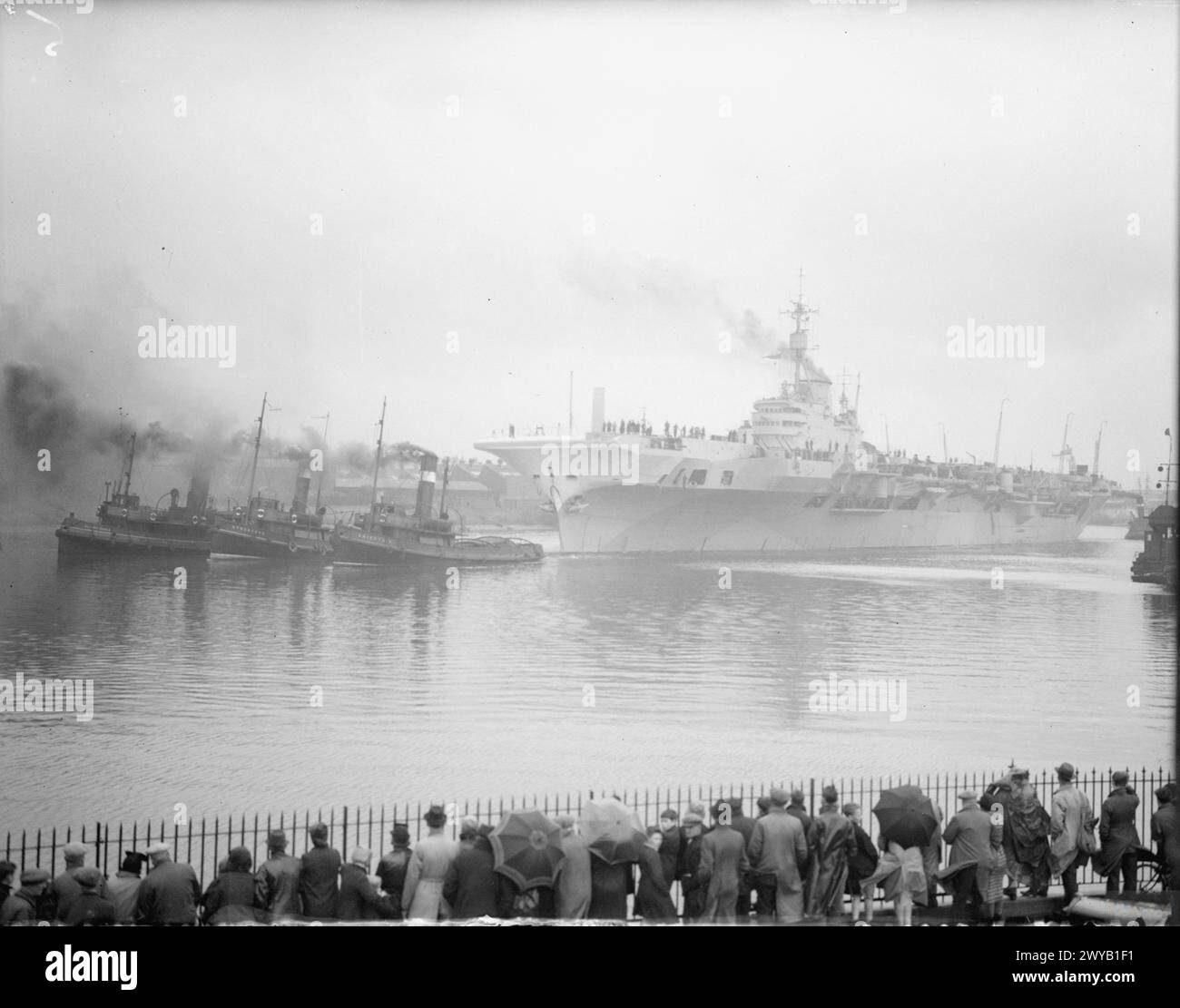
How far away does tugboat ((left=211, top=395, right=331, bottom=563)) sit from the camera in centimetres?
1274

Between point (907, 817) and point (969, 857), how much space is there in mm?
432

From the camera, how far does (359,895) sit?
4.32 metres

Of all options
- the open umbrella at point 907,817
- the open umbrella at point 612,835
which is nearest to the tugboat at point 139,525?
the open umbrella at point 612,835

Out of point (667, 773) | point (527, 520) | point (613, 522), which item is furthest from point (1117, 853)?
point (613, 522)

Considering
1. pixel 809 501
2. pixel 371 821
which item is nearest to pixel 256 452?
pixel 371 821

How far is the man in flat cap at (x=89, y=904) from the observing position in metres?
4.21

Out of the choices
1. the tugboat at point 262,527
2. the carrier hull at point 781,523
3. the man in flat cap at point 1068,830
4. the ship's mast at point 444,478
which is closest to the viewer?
the man in flat cap at point 1068,830

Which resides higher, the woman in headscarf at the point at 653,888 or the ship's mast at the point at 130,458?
the ship's mast at the point at 130,458

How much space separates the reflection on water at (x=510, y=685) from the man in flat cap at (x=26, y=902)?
9.21 feet

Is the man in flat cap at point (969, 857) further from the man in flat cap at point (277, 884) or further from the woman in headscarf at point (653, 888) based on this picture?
the man in flat cap at point (277, 884)

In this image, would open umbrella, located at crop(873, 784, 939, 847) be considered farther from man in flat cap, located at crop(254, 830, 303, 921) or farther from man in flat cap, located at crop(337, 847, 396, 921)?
man in flat cap, located at crop(254, 830, 303, 921)

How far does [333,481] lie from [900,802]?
33.2 feet

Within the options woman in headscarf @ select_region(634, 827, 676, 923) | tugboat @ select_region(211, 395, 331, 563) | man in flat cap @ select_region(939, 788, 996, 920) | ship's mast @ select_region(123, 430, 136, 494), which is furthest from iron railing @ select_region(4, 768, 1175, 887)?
tugboat @ select_region(211, 395, 331, 563)
